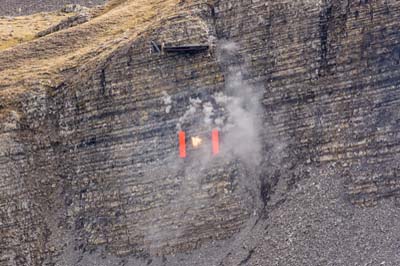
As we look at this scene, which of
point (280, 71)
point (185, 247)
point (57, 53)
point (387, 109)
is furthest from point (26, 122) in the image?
point (387, 109)

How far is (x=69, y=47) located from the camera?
142 feet

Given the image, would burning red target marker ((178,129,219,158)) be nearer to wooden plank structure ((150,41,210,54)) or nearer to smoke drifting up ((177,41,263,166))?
smoke drifting up ((177,41,263,166))

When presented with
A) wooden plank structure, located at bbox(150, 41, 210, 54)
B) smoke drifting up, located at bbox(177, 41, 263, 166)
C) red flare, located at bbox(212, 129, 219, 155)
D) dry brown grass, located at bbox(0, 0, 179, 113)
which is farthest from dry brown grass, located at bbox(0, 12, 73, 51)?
red flare, located at bbox(212, 129, 219, 155)

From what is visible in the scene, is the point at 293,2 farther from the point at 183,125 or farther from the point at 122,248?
the point at 122,248

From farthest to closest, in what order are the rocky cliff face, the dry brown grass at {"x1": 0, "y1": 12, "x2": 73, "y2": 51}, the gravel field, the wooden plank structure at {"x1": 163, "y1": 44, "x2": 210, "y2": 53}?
1. the gravel field
2. the dry brown grass at {"x1": 0, "y1": 12, "x2": 73, "y2": 51}
3. the wooden plank structure at {"x1": 163, "y1": 44, "x2": 210, "y2": 53}
4. the rocky cliff face

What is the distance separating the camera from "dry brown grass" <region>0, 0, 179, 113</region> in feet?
132

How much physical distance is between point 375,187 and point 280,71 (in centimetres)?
761

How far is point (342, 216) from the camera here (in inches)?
1409

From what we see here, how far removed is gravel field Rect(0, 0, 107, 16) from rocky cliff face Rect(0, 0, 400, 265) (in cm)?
3340

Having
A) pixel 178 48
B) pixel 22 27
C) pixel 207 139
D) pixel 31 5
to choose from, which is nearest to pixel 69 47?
pixel 178 48

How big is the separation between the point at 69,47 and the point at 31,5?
31.4 meters

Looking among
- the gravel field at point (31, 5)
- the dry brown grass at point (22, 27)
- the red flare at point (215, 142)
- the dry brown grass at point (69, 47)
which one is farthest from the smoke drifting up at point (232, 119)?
the gravel field at point (31, 5)

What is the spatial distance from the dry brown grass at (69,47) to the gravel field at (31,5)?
25.2m

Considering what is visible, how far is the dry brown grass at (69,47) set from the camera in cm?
4019
